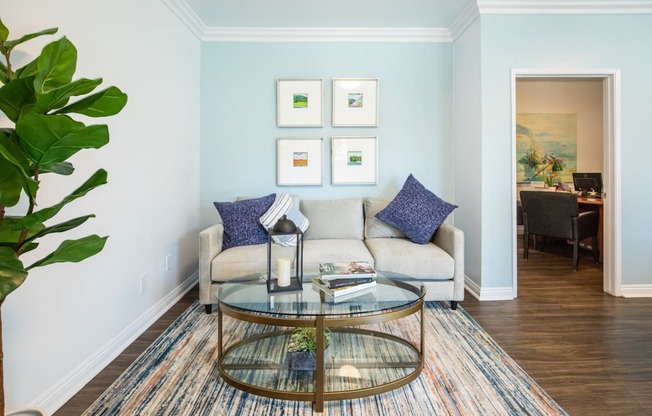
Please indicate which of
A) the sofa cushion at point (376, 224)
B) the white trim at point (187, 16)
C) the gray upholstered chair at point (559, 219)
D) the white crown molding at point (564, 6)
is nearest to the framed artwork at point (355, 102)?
the sofa cushion at point (376, 224)

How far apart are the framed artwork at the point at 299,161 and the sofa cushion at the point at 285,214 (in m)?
0.47

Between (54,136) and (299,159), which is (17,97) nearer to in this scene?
(54,136)

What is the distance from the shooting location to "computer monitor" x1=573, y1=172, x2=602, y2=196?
4816 mm

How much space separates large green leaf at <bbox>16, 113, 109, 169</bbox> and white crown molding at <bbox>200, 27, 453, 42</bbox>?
3.10 m

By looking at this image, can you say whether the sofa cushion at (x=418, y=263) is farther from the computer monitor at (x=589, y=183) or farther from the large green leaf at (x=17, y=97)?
the computer monitor at (x=589, y=183)

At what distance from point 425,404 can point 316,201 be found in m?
2.17

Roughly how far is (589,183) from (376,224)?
3.55m

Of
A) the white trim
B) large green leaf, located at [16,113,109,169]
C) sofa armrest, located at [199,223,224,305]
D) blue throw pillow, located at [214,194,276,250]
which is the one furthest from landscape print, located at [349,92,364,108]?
large green leaf, located at [16,113,109,169]

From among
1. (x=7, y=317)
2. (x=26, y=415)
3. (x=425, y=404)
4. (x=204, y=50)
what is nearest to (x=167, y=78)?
(x=204, y=50)

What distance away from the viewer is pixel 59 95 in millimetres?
931

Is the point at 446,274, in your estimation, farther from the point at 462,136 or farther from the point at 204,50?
the point at 204,50

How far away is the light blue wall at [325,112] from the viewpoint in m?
3.66

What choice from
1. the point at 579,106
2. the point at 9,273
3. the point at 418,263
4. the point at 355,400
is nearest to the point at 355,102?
the point at 418,263

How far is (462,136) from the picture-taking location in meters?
3.52
